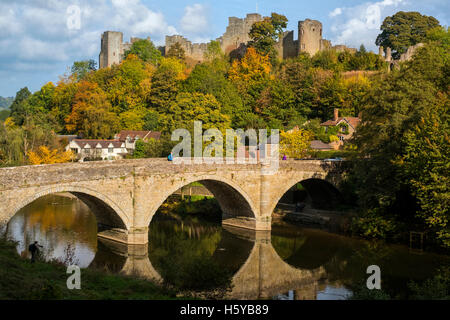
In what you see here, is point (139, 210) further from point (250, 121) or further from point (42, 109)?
point (42, 109)

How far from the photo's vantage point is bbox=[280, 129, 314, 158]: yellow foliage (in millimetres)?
38250

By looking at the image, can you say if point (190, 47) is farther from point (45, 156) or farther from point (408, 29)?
point (45, 156)

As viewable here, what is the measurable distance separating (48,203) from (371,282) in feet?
78.4

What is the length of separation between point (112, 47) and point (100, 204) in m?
53.4

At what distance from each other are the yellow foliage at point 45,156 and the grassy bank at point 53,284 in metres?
23.0

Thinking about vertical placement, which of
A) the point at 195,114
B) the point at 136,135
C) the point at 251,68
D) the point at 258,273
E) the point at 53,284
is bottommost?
the point at 258,273

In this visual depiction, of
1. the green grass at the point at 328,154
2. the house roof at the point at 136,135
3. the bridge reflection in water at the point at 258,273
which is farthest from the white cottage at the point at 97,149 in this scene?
Answer: the bridge reflection in water at the point at 258,273

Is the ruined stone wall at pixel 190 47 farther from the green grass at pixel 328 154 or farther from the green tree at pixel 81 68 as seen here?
the green grass at pixel 328 154

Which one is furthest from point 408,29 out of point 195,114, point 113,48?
point 113,48

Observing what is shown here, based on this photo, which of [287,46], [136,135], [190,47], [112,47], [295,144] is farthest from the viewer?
[112,47]

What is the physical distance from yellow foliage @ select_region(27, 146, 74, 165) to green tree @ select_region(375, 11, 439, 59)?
40.8 metres

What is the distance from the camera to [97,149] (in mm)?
49219

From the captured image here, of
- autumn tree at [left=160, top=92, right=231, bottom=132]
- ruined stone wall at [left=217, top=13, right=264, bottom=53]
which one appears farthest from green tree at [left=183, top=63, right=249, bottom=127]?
ruined stone wall at [left=217, top=13, right=264, bottom=53]

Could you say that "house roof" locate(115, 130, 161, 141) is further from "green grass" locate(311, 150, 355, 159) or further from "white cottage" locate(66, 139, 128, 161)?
"green grass" locate(311, 150, 355, 159)
